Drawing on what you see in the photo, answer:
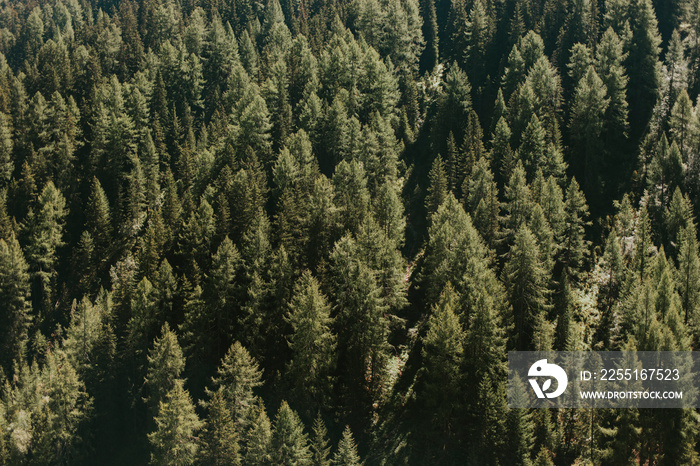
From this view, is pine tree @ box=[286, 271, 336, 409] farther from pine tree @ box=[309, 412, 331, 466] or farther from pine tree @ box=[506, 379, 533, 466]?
pine tree @ box=[506, 379, 533, 466]

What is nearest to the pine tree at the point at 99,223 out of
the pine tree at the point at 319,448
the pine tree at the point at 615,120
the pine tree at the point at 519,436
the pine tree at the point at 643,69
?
the pine tree at the point at 319,448

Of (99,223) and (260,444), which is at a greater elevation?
(99,223)

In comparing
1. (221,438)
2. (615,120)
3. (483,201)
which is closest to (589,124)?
(615,120)

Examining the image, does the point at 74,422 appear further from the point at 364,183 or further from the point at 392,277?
the point at 364,183

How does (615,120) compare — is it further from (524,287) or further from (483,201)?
(524,287)

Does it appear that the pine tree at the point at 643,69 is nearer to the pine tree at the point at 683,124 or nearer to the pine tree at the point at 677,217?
the pine tree at the point at 683,124

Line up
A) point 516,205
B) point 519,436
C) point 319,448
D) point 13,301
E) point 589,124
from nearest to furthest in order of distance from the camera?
point 519,436
point 319,448
point 516,205
point 13,301
point 589,124
